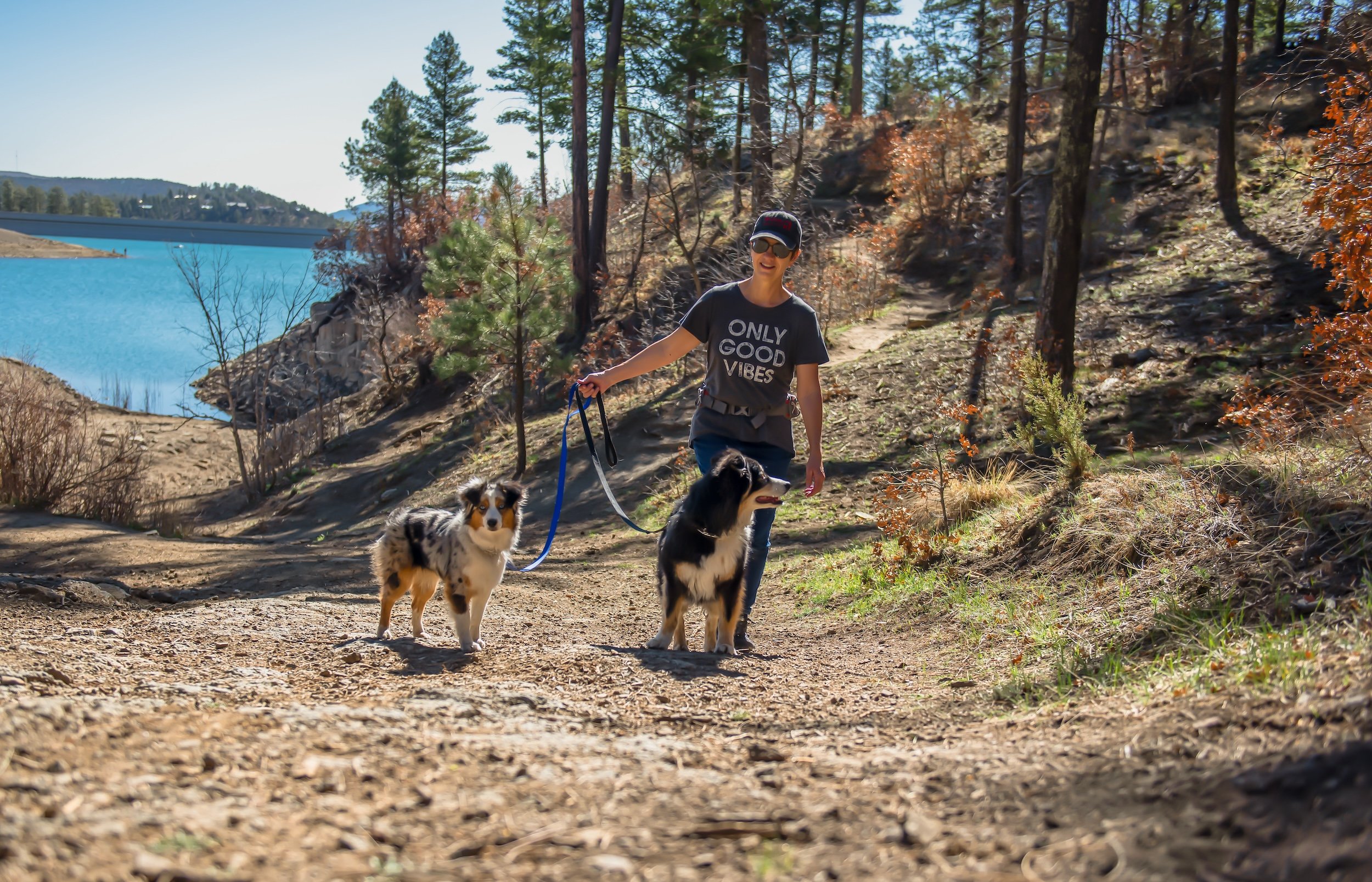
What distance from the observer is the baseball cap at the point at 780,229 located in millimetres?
5578

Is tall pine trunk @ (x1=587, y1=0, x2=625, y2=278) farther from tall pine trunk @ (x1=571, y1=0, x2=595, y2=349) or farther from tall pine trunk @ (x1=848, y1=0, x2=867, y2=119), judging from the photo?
tall pine trunk @ (x1=848, y1=0, x2=867, y2=119)

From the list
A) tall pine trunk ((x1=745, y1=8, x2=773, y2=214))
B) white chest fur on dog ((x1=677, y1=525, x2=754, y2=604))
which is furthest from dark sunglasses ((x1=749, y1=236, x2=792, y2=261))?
tall pine trunk ((x1=745, y1=8, x2=773, y2=214))

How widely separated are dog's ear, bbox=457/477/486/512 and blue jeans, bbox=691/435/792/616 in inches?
57.8

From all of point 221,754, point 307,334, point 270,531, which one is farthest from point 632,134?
point 307,334

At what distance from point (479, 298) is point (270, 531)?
7570mm

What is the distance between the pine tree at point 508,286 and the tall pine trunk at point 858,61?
2391 centimetres

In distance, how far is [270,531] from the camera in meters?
21.1

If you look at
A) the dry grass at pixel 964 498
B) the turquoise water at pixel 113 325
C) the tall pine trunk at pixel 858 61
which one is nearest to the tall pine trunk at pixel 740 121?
the tall pine trunk at pixel 858 61

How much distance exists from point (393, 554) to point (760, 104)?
2001 cm

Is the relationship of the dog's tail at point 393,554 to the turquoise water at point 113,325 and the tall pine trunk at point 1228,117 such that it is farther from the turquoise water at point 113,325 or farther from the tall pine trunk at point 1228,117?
the tall pine trunk at point 1228,117

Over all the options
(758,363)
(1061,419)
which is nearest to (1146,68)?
(1061,419)

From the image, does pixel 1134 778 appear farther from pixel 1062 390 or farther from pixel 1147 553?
pixel 1062 390

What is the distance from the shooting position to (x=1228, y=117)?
59.7 feet

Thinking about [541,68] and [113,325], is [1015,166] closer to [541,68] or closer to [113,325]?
[541,68]
